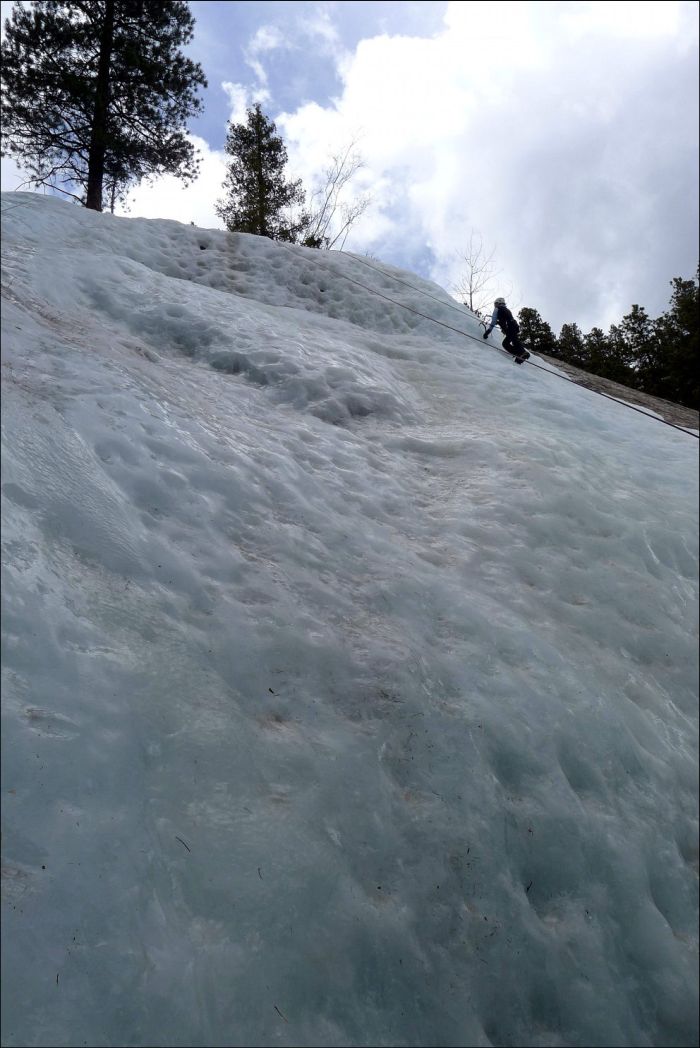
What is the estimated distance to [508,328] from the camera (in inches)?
398

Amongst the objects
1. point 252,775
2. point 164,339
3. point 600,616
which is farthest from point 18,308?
point 600,616

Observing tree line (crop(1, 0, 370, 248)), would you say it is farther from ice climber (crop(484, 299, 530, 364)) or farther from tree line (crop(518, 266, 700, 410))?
tree line (crop(518, 266, 700, 410))

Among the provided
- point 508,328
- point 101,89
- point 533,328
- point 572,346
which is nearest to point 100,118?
point 101,89

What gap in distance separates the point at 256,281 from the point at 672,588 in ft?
24.5

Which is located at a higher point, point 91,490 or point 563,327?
point 563,327

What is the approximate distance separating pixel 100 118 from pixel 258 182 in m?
11.1

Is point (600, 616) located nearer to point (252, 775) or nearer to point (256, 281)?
point (252, 775)

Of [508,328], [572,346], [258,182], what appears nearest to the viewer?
[508,328]

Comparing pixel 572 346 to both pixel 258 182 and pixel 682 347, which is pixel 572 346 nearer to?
pixel 682 347

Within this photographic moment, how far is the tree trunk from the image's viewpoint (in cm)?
1336

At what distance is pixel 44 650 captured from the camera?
2.54 m

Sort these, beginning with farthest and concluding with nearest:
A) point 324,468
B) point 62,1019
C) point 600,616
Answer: point 324,468 < point 600,616 < point 62,1019

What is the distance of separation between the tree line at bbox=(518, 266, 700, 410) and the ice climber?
1629cm

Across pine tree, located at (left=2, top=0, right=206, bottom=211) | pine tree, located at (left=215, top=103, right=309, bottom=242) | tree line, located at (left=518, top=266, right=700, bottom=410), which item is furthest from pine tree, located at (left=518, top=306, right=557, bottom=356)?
Result: pine tree, located at (left=2, top=0, right=206, bottom=211)
